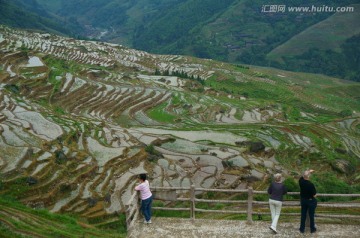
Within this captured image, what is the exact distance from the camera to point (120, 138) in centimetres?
2905

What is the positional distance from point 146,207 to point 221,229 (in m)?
2.44

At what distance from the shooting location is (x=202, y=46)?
533 ft

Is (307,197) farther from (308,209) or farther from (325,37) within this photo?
(325,37)

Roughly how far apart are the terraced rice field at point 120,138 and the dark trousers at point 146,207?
6.42 meters

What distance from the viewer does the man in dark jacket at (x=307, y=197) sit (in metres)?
10.3

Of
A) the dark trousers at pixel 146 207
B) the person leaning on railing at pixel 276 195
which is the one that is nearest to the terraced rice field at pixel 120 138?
the dark trousers at pixel 146 207

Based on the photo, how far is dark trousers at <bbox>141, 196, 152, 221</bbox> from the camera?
446 inches

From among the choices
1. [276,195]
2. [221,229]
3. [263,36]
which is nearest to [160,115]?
[221,229]

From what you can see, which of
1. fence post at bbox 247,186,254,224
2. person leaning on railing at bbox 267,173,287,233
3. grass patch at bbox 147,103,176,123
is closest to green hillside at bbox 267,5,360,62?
grass patch at bbox 147,103,176,123

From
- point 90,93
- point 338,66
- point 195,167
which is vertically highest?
point 338,66

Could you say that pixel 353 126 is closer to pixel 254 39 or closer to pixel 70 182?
pixel 70 182

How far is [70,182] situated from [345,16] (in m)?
170

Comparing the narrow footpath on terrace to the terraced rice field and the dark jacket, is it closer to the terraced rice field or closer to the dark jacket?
the dark jacket

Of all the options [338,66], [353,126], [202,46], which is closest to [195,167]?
[353,126]
